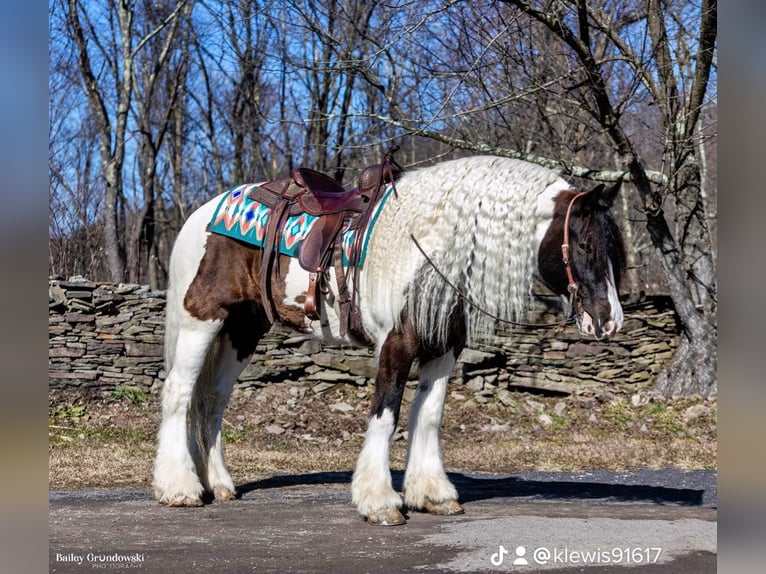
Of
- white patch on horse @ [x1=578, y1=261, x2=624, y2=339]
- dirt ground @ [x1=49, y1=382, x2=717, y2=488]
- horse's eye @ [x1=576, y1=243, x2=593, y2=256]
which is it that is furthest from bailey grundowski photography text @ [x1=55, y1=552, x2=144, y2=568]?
horse's eye @ [x1=576, y1=243, x2=593, y2=256]

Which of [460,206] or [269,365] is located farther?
[269,365]

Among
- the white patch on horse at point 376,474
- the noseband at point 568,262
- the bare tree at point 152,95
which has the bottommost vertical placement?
the white patch on horse at point 376,474

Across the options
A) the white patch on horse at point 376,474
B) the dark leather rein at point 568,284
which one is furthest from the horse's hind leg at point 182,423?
the dark leather rein at point 568,284

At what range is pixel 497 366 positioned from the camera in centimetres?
1038

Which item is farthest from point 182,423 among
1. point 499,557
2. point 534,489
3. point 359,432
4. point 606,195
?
point 359,432

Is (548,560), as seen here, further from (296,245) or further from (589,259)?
(296,245)

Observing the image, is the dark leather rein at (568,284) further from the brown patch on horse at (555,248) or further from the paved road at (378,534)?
the paved road at (378,534)

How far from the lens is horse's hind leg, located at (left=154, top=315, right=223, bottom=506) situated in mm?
4859

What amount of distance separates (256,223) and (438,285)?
1.42 metres

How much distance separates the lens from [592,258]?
13.9ft

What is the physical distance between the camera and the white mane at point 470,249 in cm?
435
